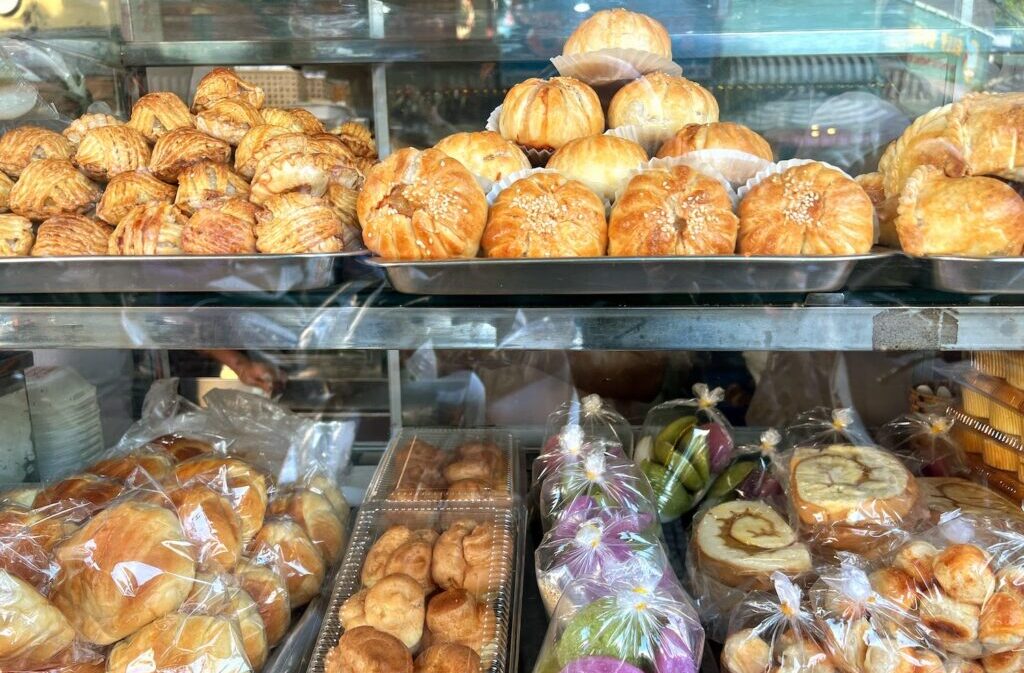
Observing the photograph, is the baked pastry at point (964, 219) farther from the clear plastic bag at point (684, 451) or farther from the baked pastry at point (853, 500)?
the clear plastic bag at point (684, 451)

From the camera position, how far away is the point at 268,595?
166 cm

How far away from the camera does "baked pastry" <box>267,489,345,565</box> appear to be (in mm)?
1912

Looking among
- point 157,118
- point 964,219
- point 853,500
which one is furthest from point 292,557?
point 964,219

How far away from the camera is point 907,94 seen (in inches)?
88.8

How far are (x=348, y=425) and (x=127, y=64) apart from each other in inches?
56.6

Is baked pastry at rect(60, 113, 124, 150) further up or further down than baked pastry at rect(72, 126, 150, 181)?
further up

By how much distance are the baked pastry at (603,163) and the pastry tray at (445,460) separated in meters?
0.92

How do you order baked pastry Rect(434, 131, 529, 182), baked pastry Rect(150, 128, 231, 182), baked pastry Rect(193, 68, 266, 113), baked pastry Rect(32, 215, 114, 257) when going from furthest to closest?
baked pastry Rect(193, 68, 266, 113) → baked pastry Rect(150, 128, 231, 182) → baked pastry Rect(434, 131, 529, 182) → baked pastry Rect(32, 215, 114, 257)

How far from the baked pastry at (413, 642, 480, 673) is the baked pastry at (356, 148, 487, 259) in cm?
84

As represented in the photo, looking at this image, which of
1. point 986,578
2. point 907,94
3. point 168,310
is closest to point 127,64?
point 168,310

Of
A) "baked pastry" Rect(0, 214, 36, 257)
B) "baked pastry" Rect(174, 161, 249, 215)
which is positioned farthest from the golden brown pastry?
"baked pastry" Rect(0, 214, 36, 257)

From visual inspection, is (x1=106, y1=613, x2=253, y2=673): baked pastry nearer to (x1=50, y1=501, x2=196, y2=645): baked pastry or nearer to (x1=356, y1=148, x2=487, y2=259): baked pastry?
(x1=50, y1=501, x2=196, y2=645): baked pastry

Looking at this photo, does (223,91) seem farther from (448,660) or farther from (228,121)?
(448,660)

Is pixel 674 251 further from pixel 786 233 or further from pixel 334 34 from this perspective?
pixel 334 34
